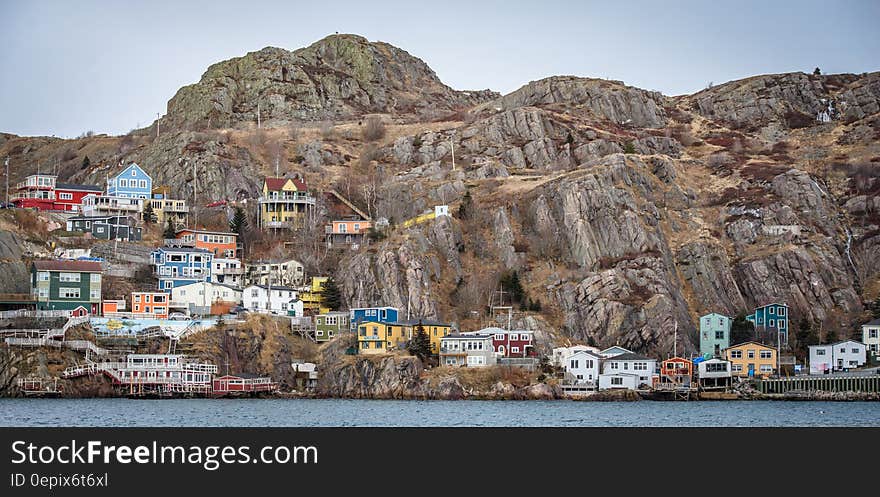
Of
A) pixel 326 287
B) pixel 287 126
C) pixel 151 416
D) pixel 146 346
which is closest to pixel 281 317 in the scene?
pixel 326 287

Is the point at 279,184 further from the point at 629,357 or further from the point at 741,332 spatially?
the point at 741,332

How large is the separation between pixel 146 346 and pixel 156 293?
8881 millimetres

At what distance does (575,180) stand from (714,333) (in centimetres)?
2097

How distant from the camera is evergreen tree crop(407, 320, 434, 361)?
95312mm

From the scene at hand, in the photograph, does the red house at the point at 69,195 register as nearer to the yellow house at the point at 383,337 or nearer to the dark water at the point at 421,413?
the yellow house at the point at 383,337

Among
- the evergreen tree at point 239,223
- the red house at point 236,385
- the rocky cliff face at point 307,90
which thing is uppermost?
the rocky cliff face at point 307,90

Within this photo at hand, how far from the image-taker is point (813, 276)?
111250mm

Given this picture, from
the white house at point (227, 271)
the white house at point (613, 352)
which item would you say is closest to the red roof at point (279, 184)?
the white house at point (227, 271)

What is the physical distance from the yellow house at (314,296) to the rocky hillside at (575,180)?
7.14 feet

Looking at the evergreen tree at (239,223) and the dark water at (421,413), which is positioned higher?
the evergreen tree at (239,223)

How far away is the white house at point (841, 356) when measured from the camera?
9775 centimetres

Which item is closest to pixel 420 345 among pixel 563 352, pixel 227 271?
pixel 563 352
